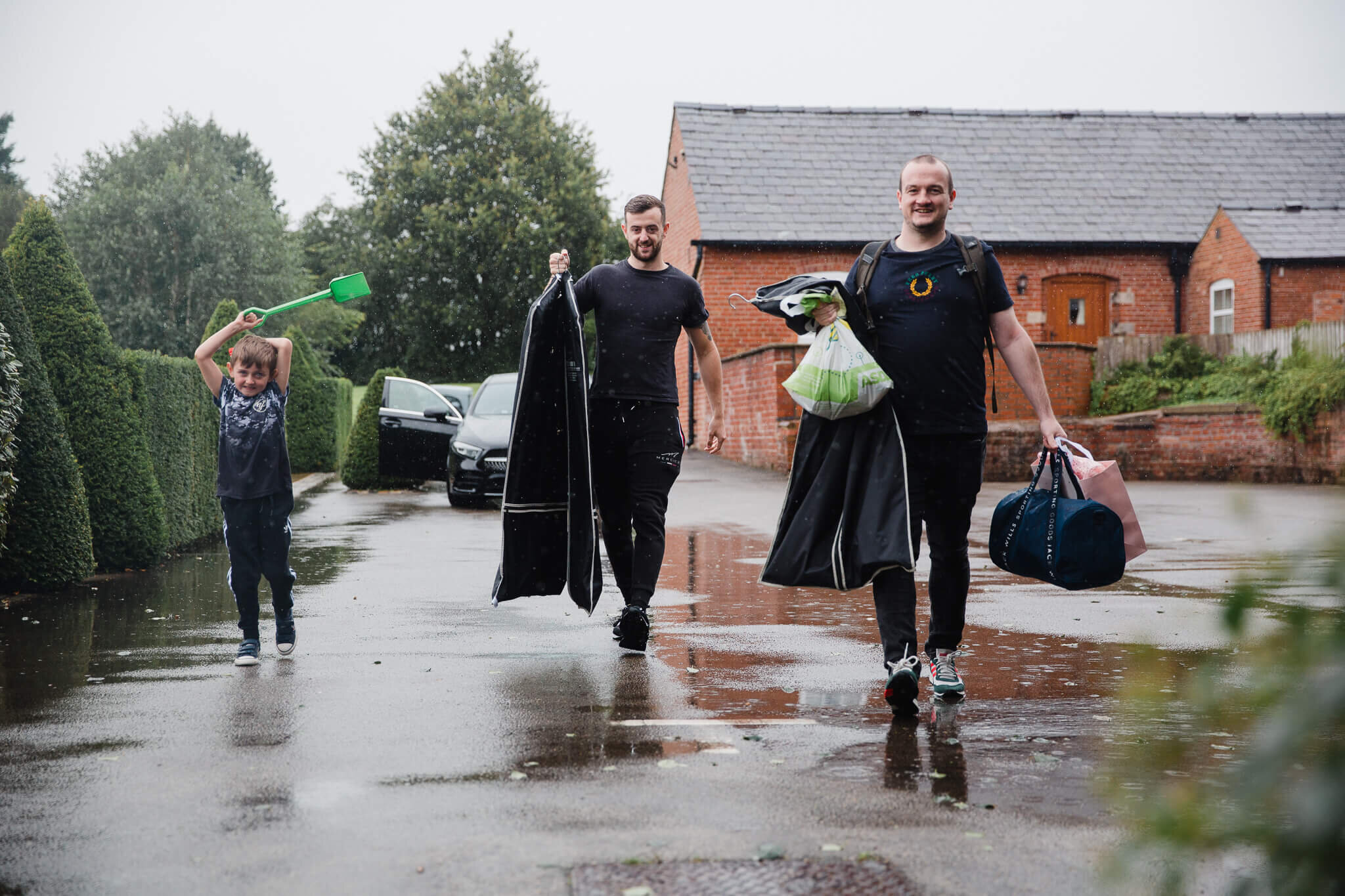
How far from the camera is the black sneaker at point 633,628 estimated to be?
231 inches

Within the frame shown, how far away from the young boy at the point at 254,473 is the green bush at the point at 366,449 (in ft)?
40.8

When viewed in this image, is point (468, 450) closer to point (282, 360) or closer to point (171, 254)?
point (282, 360)

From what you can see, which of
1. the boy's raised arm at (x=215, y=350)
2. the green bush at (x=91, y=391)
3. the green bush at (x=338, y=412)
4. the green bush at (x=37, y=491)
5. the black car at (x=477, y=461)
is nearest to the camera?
the boy's raised arm at (x=215, y=350)

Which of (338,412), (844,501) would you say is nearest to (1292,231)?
(338,412)

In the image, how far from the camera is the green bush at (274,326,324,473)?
22797 millimetres

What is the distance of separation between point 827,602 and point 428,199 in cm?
3989

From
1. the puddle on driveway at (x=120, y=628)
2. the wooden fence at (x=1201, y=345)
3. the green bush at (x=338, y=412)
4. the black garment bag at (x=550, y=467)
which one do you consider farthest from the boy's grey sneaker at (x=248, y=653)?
the wooden fence at (x=1201, y=345)

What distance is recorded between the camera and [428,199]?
45281 millimetres

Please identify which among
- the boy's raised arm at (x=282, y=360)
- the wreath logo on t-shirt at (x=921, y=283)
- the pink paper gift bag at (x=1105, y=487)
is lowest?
the pink paper gift bag at (x=1105, y=487)

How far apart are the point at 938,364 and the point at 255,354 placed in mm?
3146

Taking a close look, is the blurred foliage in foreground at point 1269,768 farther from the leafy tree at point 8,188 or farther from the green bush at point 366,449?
the leafy tree at point 8,188

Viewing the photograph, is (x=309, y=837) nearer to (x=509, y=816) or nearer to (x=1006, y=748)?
(x=509, y=816)

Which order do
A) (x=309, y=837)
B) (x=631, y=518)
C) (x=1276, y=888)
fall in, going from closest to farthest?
(x=1276, y=888) < (x=309, y=837) < (x=631, y=518)

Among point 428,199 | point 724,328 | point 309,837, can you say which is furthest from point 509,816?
point 428,199
